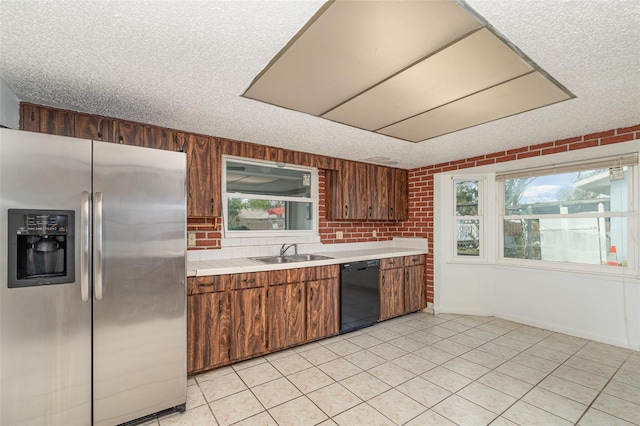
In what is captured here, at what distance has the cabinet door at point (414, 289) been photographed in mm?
4164

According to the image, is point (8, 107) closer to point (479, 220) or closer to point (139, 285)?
point (139, 285)

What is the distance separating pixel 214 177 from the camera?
9.64 ft

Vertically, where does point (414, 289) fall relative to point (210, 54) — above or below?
below

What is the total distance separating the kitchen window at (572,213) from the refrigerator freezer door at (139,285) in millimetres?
4082

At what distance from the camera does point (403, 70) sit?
1.75 metres

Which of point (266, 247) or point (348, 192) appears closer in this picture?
point (266, 247)

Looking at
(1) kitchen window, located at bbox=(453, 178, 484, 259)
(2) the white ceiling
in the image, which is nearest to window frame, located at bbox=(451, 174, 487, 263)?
(1) kitchen window, located at bbox=(453, 178, 484, 259)

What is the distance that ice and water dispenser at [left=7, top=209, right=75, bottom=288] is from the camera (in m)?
1.59

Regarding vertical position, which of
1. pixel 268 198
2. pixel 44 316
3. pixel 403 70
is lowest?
pixel 44 316

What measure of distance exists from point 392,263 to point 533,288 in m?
1.77

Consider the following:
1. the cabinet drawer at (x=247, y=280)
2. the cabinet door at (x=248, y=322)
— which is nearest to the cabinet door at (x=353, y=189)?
the cabinet drawer at (x=247, y=280)

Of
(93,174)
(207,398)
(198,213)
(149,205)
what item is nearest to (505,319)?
(207,398)

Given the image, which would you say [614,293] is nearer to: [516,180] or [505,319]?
[505,319]

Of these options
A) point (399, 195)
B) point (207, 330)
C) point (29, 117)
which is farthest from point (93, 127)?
point (399, 195)
